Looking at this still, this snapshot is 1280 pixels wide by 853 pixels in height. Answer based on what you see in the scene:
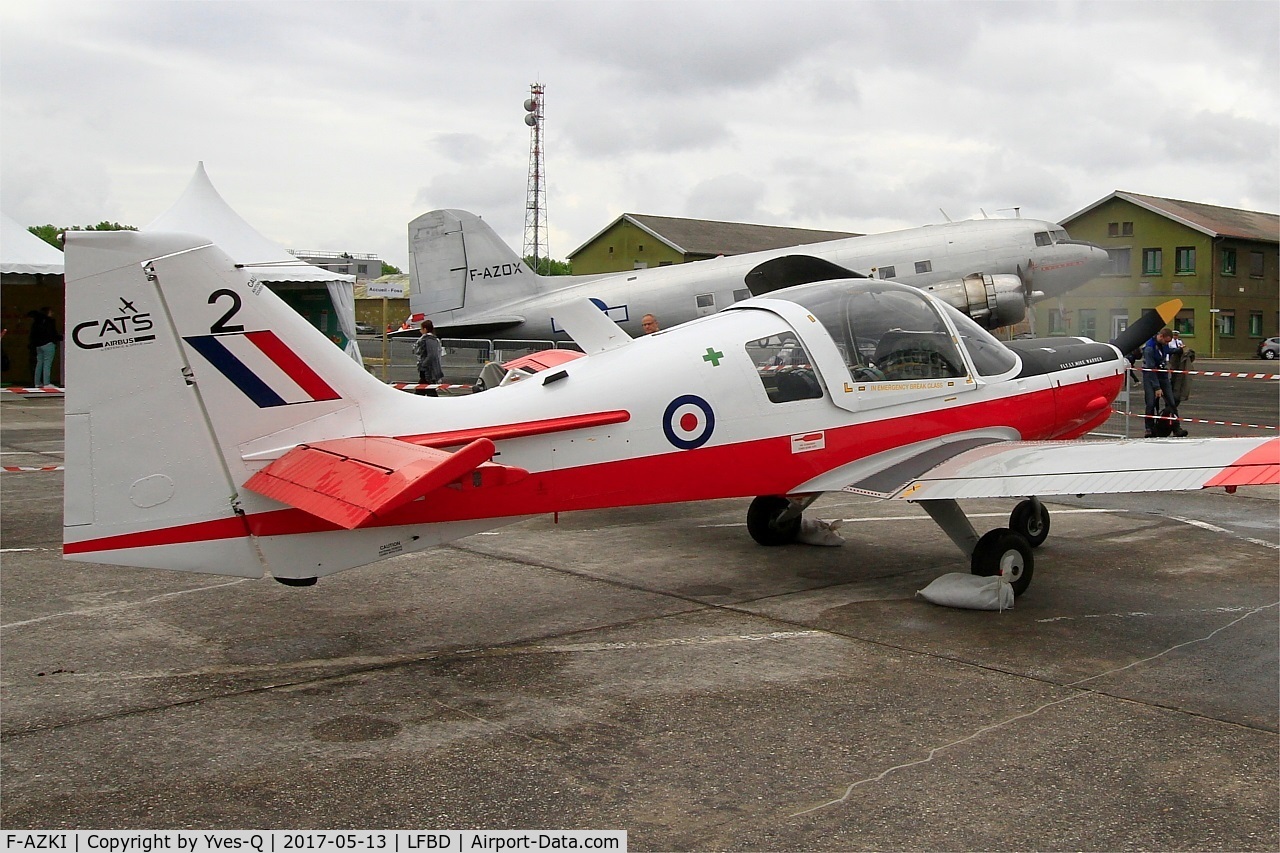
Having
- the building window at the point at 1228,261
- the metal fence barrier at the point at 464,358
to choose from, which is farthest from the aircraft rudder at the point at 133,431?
the building window at the point at 1228,261

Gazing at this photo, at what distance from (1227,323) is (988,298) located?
4206 cm

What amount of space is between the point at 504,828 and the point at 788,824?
1033mm

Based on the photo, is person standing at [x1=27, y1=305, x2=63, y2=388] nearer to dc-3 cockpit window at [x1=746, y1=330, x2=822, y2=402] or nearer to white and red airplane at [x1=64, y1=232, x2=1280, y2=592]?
white and red airplane at [x1=64, y1=232, x2=1280, y2=592]

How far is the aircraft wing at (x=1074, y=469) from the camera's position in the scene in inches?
245

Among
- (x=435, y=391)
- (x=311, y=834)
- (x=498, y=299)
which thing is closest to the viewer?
(x=311, y=834)

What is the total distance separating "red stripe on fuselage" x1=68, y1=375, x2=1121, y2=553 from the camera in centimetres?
554

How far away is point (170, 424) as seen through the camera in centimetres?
538

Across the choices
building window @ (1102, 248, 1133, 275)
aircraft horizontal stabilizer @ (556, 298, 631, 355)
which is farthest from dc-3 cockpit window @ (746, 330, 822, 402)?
building window @ (1102, 248, 1133, 275)

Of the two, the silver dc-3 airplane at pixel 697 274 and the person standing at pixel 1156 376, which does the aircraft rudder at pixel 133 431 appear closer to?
the person standing at pixel 1156 376

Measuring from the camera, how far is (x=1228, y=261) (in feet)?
172

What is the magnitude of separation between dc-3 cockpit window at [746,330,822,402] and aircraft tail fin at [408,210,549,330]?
17.8 m

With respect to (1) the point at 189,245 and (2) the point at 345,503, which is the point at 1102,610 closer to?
(2) the point at 345,503

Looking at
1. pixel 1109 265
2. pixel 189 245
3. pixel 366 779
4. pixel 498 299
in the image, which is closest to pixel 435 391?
pixel 498 299

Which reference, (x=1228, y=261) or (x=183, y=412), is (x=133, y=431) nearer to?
(x=183, y=412)
